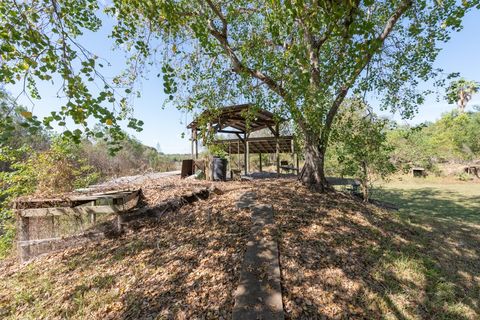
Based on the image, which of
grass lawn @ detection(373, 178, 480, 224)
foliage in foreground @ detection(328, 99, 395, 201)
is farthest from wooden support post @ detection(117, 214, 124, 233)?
grass lawn @ detection(373, 178, 480, 224)

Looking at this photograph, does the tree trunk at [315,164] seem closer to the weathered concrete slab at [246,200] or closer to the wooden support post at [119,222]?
the weathered concrete slab at [246,200]

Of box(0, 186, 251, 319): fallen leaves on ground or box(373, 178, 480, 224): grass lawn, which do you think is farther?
box(373, 178, 480, 224): grass lawn

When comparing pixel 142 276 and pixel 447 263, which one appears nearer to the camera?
pixel 142 276

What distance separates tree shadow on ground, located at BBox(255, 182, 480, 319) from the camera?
2.54m

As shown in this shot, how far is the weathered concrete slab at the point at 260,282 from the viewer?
7.29 feet

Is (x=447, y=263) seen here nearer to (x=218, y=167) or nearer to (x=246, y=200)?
(x=246, y=200)

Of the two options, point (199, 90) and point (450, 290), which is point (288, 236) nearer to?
point (450, 290)

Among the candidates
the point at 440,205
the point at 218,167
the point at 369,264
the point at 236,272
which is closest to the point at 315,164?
the point at 369,264

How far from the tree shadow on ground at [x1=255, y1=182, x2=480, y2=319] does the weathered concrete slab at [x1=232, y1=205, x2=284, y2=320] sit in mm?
134

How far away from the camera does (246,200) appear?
5.00 m

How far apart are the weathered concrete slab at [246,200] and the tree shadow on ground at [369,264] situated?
394mm

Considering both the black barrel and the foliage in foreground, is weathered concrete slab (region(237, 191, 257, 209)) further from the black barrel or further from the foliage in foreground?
the black barrel

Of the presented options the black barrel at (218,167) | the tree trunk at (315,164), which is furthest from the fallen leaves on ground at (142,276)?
the black barrel at (218,167)

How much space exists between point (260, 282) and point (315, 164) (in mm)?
4128
